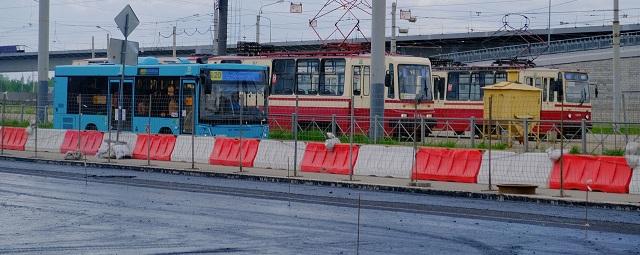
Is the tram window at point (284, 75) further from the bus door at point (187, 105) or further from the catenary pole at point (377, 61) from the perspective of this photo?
the catenary pole at point (377, 61)

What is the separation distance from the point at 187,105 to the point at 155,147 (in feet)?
10.6

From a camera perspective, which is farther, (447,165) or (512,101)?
(512,101)

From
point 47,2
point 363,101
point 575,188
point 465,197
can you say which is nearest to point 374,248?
point 465,197

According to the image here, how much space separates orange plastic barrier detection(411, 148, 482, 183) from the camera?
23.5 meters

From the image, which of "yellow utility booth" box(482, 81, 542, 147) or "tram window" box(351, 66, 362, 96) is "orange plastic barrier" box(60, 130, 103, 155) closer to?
"tram window" box(351, 66, 362, 96)

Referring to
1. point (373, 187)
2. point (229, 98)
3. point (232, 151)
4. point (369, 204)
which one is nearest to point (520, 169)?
point (373, 187)

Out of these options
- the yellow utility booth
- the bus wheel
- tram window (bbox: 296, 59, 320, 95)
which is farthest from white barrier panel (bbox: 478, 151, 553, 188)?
tram window (bbox: 296, 59, 320, 95)

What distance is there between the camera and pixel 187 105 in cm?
3388

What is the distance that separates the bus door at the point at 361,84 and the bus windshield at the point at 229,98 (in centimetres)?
458

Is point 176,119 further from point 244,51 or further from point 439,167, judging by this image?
point 439,167

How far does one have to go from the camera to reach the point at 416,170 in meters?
24.0

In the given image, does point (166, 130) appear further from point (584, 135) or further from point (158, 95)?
point (584, 135)

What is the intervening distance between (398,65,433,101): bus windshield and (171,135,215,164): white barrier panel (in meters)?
10.3

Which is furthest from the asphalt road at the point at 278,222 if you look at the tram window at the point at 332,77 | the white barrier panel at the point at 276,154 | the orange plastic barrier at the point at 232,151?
the tram window at the point at 332,77
